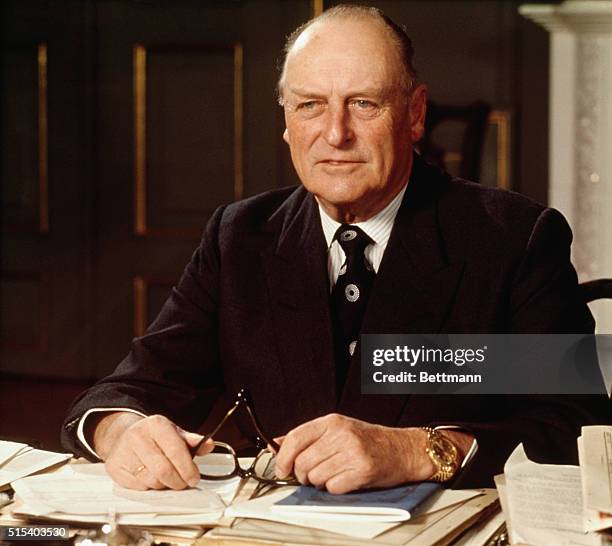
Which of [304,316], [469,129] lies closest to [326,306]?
[304,316]

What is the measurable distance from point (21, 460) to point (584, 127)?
299 cm

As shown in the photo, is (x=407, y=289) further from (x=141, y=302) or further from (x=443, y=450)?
(x=141, y=302)

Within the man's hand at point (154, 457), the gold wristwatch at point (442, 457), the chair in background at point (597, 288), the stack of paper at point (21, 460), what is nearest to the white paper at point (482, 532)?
the gold wristwatch at point (442, 457)

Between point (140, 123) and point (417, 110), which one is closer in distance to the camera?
point (417, 110)

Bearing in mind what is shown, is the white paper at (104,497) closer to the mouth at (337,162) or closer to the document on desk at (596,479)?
the document on desk at (596,479)

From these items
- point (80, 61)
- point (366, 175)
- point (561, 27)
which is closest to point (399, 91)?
point (366, 175)

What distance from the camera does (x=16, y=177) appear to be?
4.86 meters

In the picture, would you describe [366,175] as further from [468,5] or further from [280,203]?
[468,5]

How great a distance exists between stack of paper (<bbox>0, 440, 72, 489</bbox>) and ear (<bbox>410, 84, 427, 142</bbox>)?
0.79m

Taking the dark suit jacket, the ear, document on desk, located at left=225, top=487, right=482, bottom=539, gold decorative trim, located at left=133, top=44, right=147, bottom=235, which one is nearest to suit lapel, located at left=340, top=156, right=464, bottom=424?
the dark suit jacket

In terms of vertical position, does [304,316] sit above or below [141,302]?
above

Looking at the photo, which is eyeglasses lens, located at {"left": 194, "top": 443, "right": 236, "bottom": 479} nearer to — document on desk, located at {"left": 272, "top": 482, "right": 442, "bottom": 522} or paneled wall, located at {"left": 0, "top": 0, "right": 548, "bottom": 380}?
document on desk, located at {"left": 272, "top": 482, "right": 442, "bottom": 522}

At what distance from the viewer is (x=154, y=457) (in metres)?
1.29

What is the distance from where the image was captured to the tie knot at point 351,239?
1753 millimetres
